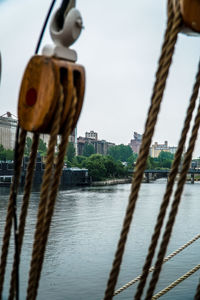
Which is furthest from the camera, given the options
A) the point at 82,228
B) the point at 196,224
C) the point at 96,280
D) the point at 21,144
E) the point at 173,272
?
the point at 196,224

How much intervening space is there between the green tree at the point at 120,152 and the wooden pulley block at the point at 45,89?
84.5 meters

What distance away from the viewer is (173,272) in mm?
10625

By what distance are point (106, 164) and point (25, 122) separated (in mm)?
53457

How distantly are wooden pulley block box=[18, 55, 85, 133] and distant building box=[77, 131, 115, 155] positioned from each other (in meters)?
78.4

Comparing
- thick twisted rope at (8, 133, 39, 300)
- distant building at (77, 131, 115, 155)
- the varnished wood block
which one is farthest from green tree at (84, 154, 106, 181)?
the varnished wood block

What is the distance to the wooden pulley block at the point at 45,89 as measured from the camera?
987mm

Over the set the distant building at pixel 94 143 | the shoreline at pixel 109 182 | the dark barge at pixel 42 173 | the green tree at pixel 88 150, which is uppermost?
the distant building at pixel 94 143

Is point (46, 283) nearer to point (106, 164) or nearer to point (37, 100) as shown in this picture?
point (37, 100)

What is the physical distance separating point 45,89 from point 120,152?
85535 millimetres

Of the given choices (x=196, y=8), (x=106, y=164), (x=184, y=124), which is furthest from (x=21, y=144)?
(x=106, y=164)

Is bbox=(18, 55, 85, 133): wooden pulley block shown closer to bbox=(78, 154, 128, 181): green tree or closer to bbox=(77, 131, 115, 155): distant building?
bbox=(78, 154, 128, 181): green tree

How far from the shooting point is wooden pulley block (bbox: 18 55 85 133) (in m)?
0.99

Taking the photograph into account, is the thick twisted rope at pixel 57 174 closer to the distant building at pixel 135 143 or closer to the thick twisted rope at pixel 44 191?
the thick twisted rope at pixel 44 191

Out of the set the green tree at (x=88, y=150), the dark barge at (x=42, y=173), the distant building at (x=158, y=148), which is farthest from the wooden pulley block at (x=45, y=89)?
the distant building at (x=158, y=148)
